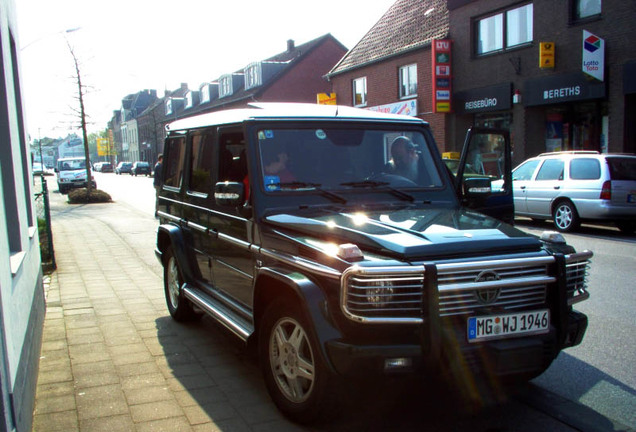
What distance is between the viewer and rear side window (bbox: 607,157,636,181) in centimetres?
1282

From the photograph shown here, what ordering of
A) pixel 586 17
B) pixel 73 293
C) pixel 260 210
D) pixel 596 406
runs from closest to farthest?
1. pixel 596 406
2. pixel 260 210
3. pixel 73 293
4. pixel 586 17

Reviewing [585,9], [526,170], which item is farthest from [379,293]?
[585,9]

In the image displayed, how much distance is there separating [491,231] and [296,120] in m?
1.73

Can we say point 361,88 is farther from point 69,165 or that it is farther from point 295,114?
point 295,114

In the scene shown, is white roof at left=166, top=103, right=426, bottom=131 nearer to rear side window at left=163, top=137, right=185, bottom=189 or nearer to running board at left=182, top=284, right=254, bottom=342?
rear side window at left=163, top=137, right=185, bottom=189

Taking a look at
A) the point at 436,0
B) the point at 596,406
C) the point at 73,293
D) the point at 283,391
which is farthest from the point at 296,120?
the point at 436,0

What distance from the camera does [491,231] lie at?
374 centimetres

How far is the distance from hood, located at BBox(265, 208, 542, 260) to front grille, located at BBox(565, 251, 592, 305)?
0.80 feet

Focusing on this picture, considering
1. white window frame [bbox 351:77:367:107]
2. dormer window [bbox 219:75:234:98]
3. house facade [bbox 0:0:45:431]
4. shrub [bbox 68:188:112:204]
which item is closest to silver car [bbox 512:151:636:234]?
house facade [bbox 0:0:45:431]

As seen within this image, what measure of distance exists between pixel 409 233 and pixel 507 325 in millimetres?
753

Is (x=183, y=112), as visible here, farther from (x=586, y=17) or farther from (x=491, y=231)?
(x=491, y=231)

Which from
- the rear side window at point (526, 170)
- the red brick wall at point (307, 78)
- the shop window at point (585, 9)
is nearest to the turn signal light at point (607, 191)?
the rear side window at point (526, 170)

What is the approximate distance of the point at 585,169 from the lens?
1340 cm

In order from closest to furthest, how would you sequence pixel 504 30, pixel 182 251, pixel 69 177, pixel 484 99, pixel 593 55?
pixel 182 251 < pixel 593 55 < pixel 504 30 < pixel 484 99 < pixel 69 177
